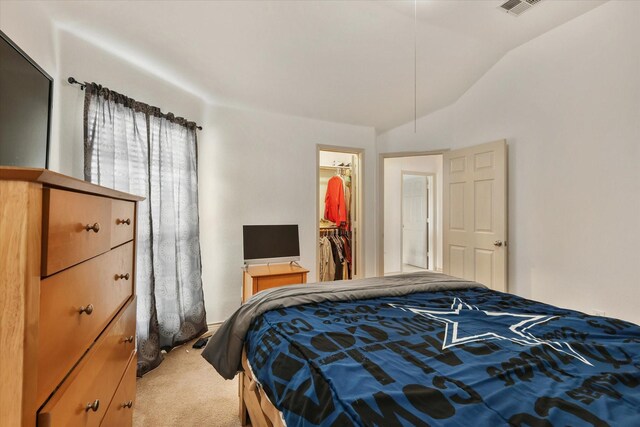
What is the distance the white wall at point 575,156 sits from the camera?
85.8 inches

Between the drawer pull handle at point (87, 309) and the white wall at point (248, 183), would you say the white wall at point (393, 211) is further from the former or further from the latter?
the drawer pull handle at point (87, 309)

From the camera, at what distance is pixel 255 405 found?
1404 mm

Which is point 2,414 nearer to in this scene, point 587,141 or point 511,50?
point 587,141

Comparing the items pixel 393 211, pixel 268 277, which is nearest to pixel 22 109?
pixel 268 277

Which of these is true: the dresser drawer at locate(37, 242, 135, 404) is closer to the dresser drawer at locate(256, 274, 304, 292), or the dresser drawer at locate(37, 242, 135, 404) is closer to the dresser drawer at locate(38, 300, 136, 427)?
the dresser drawer at locate(38, 300, 136, 427)

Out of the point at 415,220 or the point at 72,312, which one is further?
the point at 415,220

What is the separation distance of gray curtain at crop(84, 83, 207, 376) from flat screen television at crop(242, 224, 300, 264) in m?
0.49

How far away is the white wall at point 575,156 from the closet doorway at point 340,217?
1696 millimetres

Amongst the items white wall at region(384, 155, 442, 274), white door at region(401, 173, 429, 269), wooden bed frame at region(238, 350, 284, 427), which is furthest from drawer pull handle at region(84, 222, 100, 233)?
white door at region(401, 173, 429, 269)

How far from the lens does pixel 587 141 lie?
242 centimetres

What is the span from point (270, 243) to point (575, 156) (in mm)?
2887

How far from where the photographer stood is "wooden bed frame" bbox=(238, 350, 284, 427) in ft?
3.66

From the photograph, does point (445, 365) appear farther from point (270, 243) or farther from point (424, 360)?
point (270, 243)

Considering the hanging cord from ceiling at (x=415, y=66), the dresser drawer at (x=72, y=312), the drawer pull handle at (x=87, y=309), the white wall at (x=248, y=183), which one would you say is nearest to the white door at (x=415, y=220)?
the hanging cord from ceiling at (x=415, y=66)
